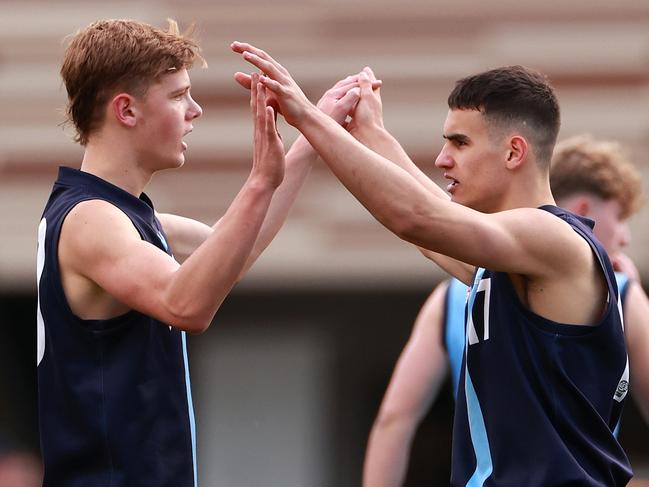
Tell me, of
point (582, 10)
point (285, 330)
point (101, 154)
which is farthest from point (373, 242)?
point (101, 154)

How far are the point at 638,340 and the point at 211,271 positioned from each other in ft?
7.14

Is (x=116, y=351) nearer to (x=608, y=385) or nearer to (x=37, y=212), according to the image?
(x=608, y=385)

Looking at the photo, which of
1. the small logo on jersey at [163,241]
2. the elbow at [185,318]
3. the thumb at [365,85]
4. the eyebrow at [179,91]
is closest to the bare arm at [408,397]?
the thumb at [365,85]

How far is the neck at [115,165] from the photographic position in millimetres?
4551

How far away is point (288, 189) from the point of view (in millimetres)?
5117

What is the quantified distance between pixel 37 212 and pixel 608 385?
8.86 m

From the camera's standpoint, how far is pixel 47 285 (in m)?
4.42

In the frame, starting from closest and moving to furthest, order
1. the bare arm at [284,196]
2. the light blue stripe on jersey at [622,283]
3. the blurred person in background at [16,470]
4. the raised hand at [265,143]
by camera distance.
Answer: the raised hand at [265,143] < the bare arm at [284,196] < the light blue stripe on jersey at [622,283] < the blurred person in background at [16,470]

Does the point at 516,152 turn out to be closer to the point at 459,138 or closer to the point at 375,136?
the point at 459,138

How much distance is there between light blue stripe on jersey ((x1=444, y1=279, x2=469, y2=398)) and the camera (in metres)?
6.18

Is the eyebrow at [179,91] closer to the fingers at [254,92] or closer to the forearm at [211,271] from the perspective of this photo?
the fingers at [254,92]

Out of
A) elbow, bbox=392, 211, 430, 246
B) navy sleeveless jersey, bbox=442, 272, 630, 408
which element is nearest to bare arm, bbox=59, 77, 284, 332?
elbow, bbox=392, 211, 430, 246

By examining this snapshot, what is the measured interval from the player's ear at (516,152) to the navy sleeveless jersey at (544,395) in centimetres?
18

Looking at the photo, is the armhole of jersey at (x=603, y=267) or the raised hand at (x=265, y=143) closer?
the raised hand at (x=265, y=143)
